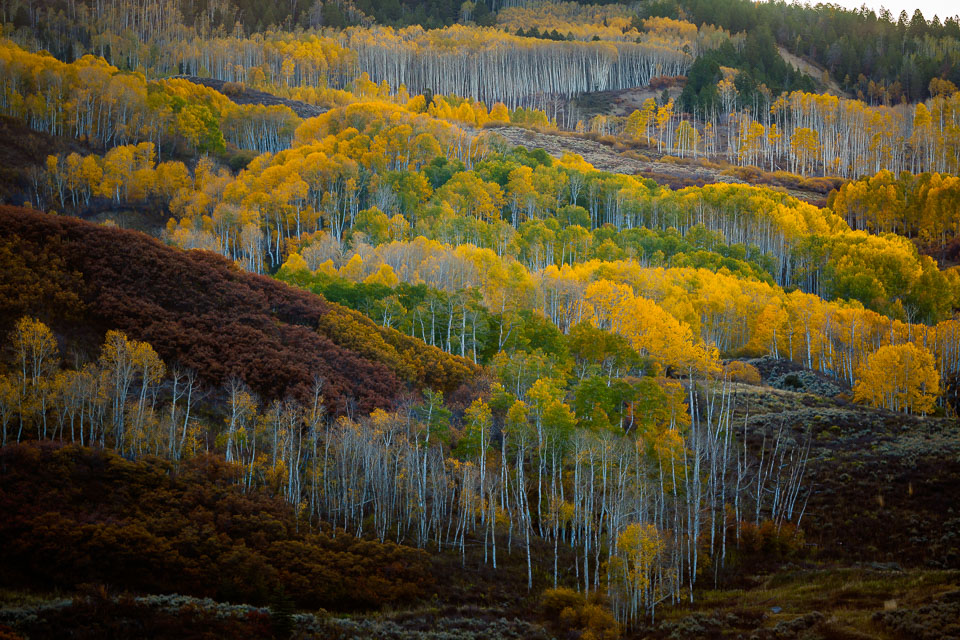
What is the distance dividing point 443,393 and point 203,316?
19849mm

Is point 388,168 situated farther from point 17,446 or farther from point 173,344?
point 17,446

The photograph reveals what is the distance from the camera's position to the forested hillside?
40.6 metres

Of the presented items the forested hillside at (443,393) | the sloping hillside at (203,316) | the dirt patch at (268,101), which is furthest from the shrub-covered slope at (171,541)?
the dirt patch at (268,101)

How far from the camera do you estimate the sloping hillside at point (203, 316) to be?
59156 mm

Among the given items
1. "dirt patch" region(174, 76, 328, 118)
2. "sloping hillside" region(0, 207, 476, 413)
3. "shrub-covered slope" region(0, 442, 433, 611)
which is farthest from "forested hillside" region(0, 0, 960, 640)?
"dirt patch" region(174, 76, 328, 118)

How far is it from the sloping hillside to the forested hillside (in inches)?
12.3

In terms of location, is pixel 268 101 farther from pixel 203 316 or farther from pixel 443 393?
pixel 443 393

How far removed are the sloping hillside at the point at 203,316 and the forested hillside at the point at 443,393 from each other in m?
0.31

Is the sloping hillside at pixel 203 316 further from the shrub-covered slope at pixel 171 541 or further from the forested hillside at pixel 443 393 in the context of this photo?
the shrub-covered slope at pixel 171 541

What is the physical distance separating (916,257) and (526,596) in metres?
91.4

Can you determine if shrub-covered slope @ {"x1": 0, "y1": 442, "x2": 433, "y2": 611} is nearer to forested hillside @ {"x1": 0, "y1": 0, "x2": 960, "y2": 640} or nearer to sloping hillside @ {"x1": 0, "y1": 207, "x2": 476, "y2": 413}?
forested hillside @ {"x1": 0, "y1": 0, "x2": 960, "y2": 640}

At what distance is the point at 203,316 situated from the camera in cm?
6438

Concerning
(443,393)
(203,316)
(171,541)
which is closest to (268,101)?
(203,316)

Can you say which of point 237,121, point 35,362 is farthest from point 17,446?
point 237,121
